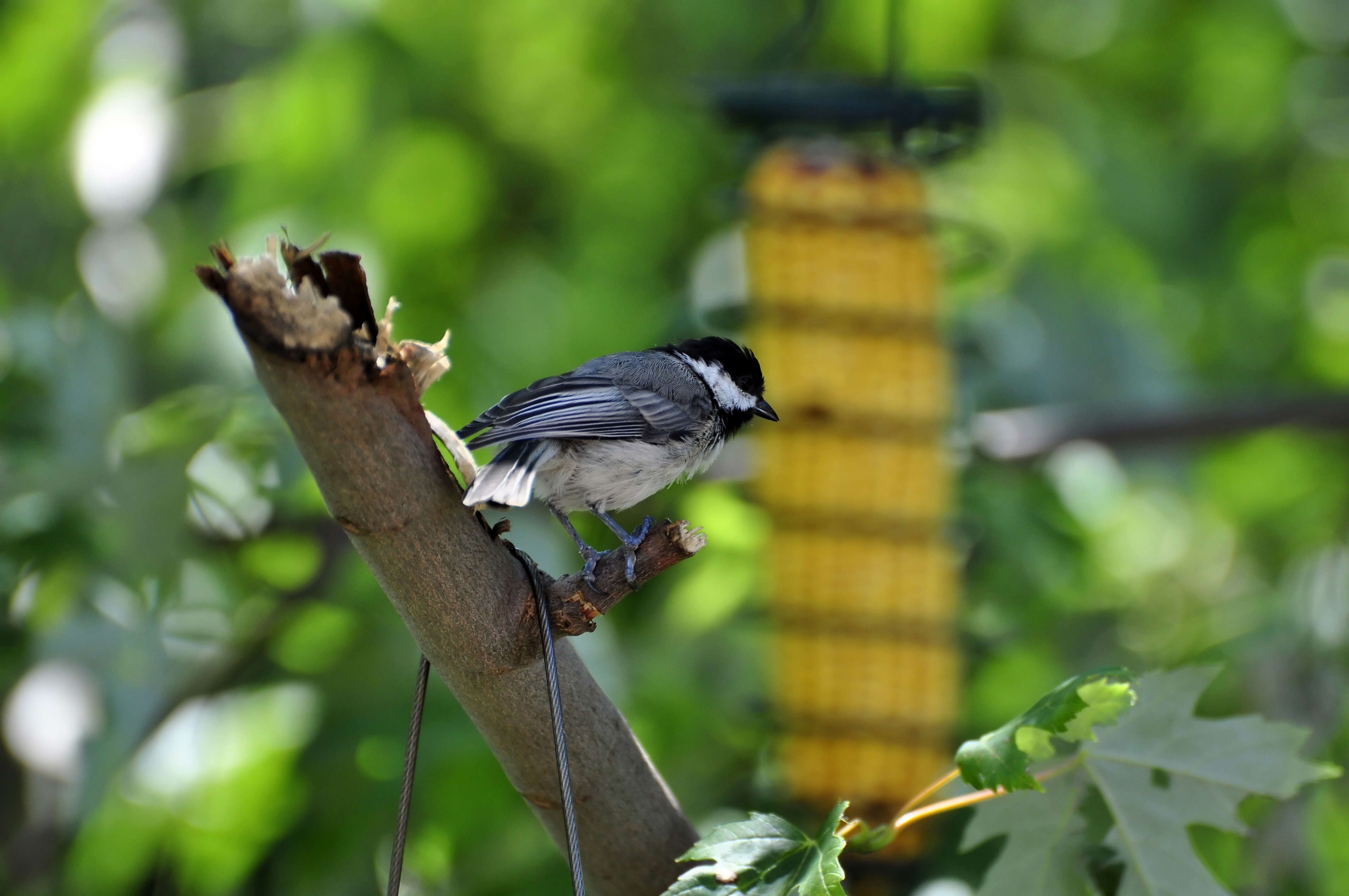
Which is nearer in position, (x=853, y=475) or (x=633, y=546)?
(x=633, y=546)

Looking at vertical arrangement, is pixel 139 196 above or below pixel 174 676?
above

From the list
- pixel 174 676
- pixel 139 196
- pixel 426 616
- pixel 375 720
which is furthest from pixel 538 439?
pixel 139 196

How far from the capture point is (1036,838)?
2.40 ft

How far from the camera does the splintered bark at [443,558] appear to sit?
Result: 0.55m

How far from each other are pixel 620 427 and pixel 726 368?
8.1 inches

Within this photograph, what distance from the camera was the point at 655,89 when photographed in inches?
112

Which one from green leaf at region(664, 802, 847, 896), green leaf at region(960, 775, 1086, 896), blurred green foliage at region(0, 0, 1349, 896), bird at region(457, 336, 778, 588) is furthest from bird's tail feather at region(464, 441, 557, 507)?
blurred green foliage at region(0, 0, 1349, 896)

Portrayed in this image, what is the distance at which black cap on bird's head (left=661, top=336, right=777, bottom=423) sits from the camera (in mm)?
1099

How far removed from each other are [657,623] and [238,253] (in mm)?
886

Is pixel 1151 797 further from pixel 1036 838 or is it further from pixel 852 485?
pixel 852 485

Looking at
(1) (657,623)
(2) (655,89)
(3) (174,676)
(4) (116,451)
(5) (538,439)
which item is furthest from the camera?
(2) (655,89)

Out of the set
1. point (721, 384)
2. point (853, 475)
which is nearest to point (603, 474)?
point (721, 384)

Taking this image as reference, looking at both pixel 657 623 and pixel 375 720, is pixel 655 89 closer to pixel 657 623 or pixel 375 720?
pixel 657 623

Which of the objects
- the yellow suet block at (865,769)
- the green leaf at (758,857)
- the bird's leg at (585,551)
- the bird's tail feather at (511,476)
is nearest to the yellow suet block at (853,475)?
the yellow suet block at (865,769)
